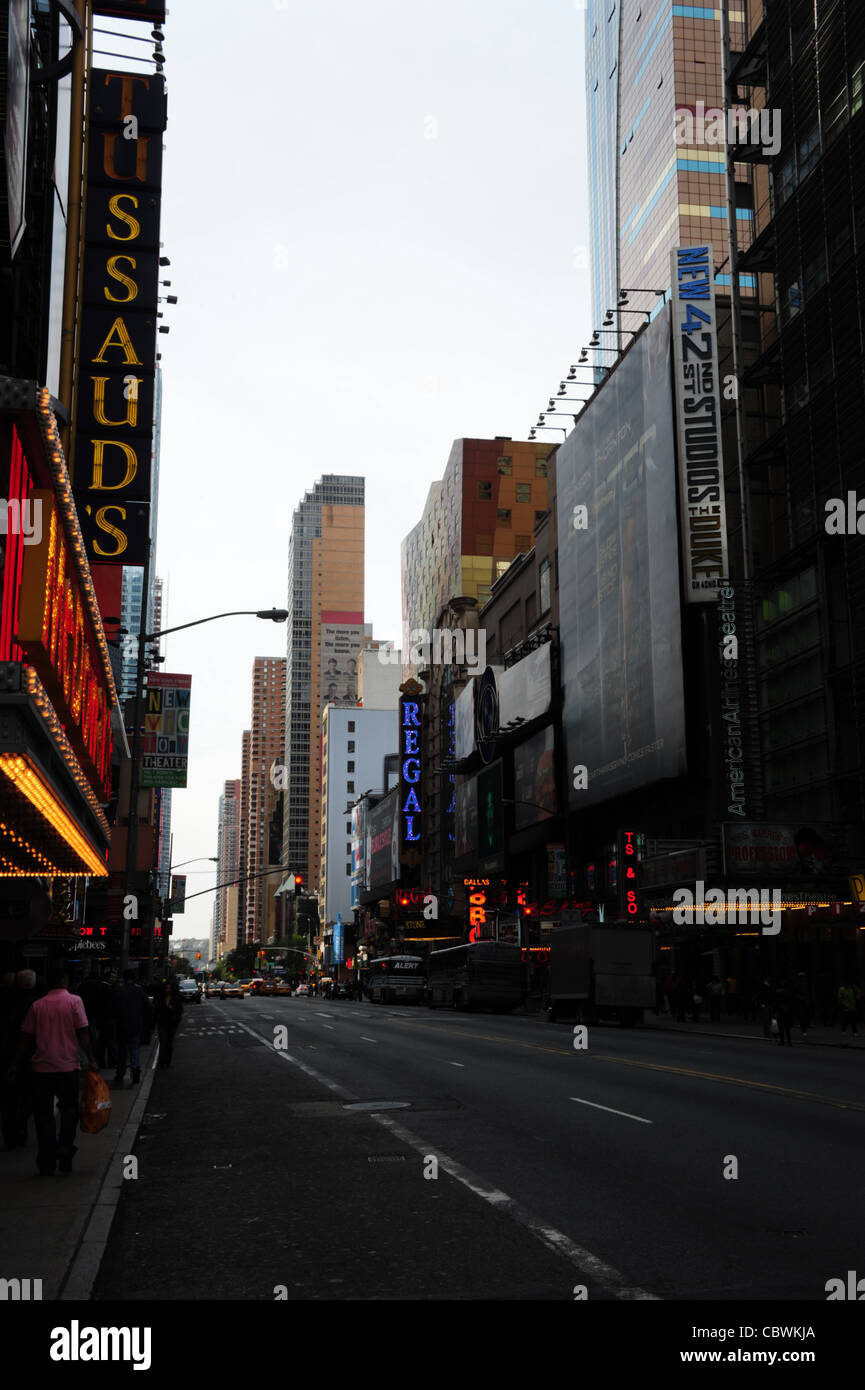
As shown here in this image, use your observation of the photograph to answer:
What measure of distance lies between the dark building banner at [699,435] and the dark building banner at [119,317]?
30957mm

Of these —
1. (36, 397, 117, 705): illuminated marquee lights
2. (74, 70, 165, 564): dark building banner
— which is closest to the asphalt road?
(36, 397, 117, 705): illuminated marquee lights

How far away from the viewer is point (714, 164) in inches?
4289

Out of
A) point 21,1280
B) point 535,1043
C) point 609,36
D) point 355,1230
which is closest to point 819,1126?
point 355,1230

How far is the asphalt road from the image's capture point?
7891 mm

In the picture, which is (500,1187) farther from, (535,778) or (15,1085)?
(535,778)

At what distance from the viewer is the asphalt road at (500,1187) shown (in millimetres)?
7891

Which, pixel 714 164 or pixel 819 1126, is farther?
pixel 714 164

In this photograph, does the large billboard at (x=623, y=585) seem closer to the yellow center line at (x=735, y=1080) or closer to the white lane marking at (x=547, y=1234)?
the yellow center line at (x=735, y=1080)

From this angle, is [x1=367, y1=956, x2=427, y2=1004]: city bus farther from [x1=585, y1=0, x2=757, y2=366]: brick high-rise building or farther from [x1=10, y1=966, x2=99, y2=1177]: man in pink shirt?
[x1=10, y1=966, x2=99, y2=1177]: man in pink shirt

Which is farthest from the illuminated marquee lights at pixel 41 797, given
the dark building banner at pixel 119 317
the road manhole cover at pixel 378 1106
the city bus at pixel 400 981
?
the city bus at pixel 400 981

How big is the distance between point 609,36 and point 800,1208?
16705cm

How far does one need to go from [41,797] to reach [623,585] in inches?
1930

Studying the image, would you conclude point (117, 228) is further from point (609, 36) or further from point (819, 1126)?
point (609, 36)
